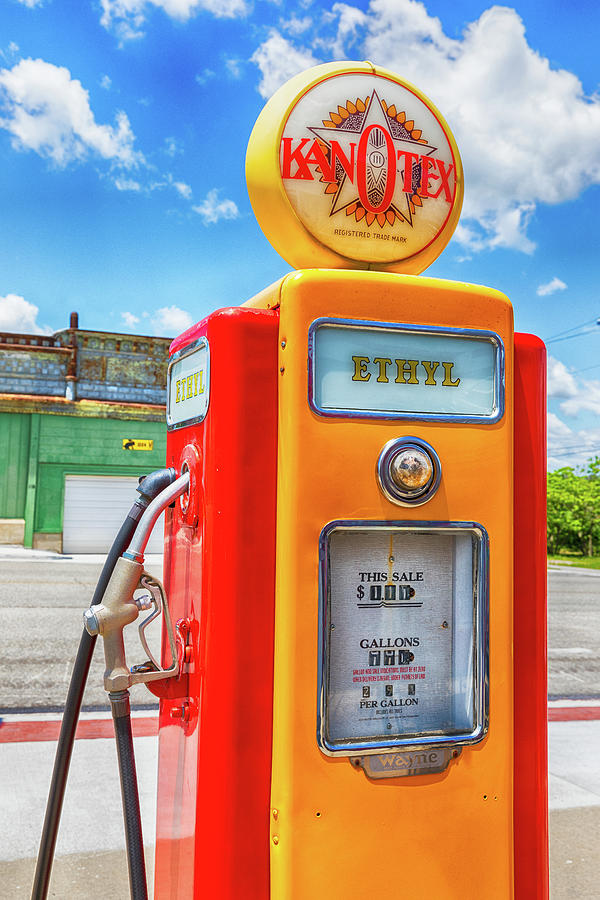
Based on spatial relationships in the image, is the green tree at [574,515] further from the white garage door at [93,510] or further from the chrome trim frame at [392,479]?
the chrome trim frame at [392,479]

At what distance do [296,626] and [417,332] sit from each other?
2.41 ft

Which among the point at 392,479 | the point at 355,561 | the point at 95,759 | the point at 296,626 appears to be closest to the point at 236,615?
the point at 296,626

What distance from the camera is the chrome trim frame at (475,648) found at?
1791 millimetres

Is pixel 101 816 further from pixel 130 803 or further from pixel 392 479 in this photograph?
pixel 392 479

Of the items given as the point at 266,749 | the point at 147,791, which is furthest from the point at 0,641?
the point at 266,749

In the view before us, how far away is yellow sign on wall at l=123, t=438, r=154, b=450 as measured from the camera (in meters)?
19.2

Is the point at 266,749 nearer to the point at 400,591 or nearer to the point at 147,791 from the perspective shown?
the point at 400,591

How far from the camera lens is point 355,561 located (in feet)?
6.14

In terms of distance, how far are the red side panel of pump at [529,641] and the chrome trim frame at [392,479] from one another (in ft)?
1.04

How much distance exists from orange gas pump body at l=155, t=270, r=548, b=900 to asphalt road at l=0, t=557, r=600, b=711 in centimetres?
46

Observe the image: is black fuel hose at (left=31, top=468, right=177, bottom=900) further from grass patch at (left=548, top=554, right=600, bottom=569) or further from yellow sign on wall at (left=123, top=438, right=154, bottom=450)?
grass patch at (left=548, top=554, right=600, bottom=569)

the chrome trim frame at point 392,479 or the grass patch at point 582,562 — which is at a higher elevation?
the chrome trim frame at point 392,479

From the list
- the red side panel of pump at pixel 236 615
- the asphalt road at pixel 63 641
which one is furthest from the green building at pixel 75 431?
the red side panel of pump at pixel 236 615

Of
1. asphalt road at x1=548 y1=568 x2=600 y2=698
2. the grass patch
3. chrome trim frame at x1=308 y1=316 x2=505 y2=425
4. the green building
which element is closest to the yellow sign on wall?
the green building
